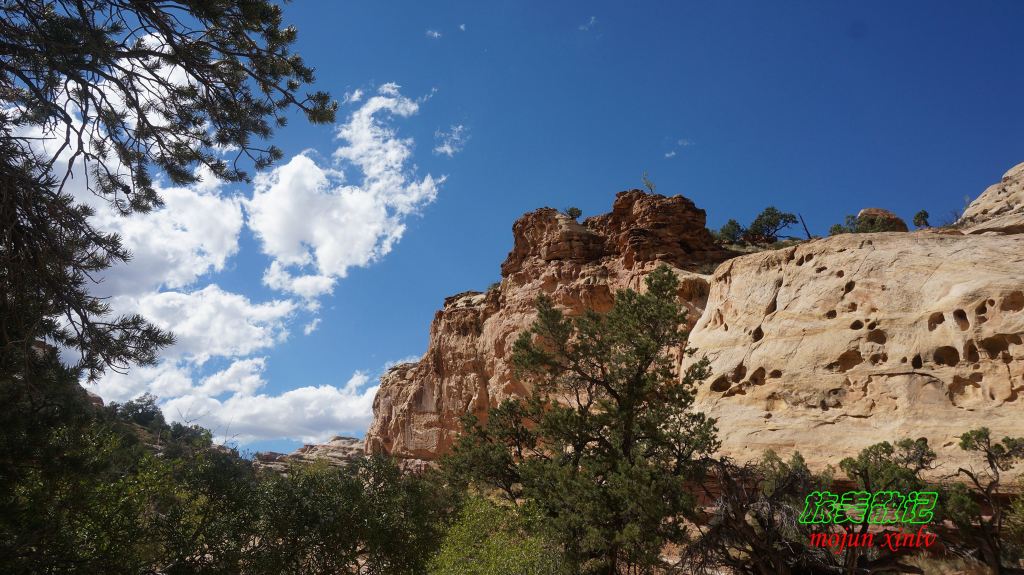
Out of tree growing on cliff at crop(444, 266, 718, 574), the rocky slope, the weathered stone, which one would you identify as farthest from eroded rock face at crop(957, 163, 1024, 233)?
tree growing on cliff at crop(444, 266, 718, 574)

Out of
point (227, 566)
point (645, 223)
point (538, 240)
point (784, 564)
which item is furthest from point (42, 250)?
point (538, 240)

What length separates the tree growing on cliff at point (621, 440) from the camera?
14.2 meters

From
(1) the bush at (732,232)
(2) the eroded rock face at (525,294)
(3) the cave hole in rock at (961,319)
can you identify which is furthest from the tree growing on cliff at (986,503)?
(1) the bush at (732,232)

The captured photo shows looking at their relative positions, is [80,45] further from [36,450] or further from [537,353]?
[537,353]

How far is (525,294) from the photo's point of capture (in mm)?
40000

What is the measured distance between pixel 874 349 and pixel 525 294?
23586 millimetres

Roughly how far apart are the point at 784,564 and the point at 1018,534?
5.36 metres

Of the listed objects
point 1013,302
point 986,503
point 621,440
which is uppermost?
point 1013,302

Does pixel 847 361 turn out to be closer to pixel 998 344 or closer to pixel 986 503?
pixel 998 344

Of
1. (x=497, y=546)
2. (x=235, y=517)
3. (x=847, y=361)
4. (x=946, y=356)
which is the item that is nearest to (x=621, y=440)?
(x=497, y=546)

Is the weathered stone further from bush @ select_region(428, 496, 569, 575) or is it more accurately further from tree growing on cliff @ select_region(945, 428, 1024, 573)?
bush @ select_region(428, 496, 569, 575)

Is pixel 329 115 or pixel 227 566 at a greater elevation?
pixel 329 115

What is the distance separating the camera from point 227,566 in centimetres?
1811

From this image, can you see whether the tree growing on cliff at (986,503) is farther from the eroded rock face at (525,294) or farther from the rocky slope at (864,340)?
the eroded rock face at (525,294)
